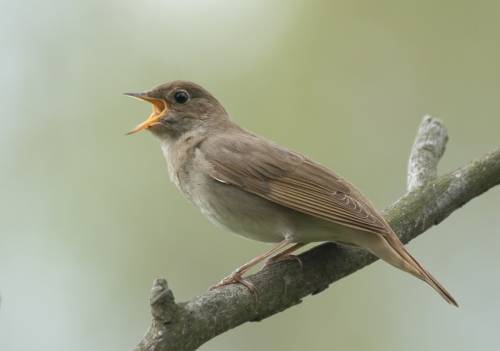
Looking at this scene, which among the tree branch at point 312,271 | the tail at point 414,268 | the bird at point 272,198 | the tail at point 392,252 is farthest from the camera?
the bird at point 272,198

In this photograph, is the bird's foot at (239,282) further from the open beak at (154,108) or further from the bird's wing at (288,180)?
the open beak at (154,108)

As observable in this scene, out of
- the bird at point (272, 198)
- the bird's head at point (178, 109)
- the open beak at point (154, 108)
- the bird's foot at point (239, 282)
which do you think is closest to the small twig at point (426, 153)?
the bird at point (272, 198)

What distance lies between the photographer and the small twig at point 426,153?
20.5 feet

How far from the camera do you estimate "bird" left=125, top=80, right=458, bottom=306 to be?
17.2 feet

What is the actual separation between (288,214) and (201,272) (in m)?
3.32

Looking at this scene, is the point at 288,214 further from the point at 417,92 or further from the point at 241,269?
the point at 417,92

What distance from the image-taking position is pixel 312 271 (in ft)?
17.6

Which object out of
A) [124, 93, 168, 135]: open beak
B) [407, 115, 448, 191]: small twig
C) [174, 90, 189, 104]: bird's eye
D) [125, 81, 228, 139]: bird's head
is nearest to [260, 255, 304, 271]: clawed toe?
[407, 115, 448, 191]: small twig

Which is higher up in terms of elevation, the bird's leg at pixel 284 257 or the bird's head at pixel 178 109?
the bird's head at pixel 178 109

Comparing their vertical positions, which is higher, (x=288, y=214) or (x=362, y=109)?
(x=362, y=109)

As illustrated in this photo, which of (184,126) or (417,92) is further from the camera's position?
(417,92)

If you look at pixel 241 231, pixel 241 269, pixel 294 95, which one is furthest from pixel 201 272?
pixel 241 269

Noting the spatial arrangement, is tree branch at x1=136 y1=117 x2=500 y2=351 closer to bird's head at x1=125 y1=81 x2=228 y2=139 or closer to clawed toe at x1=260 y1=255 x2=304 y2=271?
clawed toe at x1=260 y1=255 x2=304 y2=271

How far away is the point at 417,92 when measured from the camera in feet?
33.6
